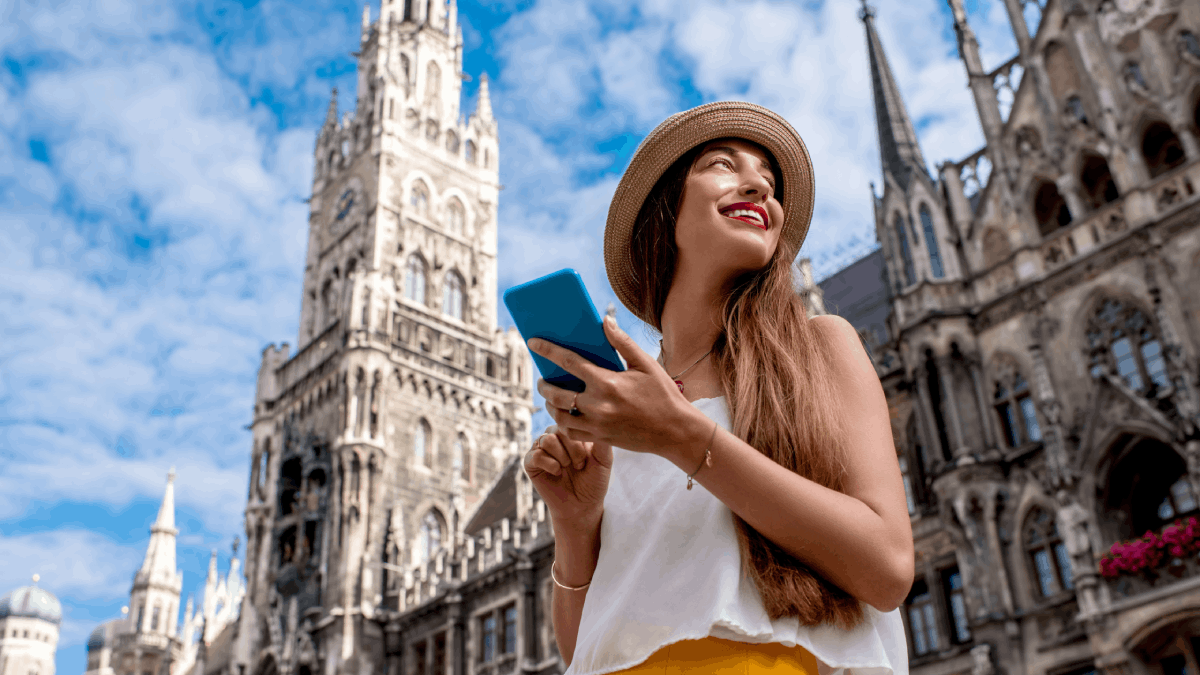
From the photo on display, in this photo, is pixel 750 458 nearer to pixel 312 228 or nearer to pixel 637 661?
→ pixel 637 661

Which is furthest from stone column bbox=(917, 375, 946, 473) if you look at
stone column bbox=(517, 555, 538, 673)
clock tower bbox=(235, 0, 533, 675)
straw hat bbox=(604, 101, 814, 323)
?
clock tower bbox=(235, 0, 533, 675)

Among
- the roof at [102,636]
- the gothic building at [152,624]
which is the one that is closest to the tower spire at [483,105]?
the gothic building at [152,624]

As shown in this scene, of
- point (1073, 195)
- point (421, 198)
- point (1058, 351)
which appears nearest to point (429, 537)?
point (421, 198)

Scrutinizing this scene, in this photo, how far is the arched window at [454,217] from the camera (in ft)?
118

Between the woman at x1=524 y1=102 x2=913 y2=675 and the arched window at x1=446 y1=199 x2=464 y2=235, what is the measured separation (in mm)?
33792

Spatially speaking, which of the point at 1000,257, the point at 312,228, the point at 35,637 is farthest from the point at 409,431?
the point at 35,637

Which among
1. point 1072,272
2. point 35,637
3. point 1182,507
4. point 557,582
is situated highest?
point 35,637

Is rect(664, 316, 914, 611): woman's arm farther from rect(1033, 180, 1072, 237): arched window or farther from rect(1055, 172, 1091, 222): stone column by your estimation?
rect(1033, 180, 1072, 237): arched window

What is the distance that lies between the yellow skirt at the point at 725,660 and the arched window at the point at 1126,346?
1424 centimetres

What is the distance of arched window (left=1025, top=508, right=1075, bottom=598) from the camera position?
14.4 meters

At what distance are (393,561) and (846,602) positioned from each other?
1109 inches

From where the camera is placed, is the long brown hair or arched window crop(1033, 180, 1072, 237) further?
arched window crop(1033, 180, 1072, 237)

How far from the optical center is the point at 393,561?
2861 cm

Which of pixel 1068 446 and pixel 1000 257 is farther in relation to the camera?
pixel 1000 257
